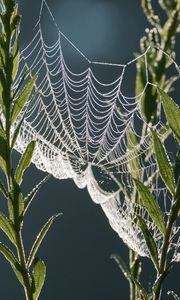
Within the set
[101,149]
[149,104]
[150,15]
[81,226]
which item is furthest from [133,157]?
[81,226]

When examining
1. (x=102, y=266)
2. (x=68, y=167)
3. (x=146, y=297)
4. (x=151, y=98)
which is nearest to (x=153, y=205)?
(x=146, y=297)

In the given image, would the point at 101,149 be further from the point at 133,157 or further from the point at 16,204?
the point at 16,204

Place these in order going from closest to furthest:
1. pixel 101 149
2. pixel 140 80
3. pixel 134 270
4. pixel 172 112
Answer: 1. pixel 172 112
2. pixel 134 270
3. pixel 140 80
4. pixel 101 149

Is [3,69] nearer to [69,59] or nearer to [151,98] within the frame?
[151,98]

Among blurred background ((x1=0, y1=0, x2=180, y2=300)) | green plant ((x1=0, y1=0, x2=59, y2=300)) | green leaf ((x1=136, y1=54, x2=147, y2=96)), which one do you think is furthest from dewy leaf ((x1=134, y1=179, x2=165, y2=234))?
blurred background ((x1=0, y1=0, x2=180, y2=300))

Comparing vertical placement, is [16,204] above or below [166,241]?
above

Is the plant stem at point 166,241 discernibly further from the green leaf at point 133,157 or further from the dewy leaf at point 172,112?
the green leaf at point 133,157

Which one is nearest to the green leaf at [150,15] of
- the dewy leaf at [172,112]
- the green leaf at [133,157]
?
the green leaf at [133,157]

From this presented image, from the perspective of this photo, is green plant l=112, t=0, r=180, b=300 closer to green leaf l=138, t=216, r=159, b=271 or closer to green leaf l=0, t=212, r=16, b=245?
green leaf l=138, t=216, r=159, b=271
